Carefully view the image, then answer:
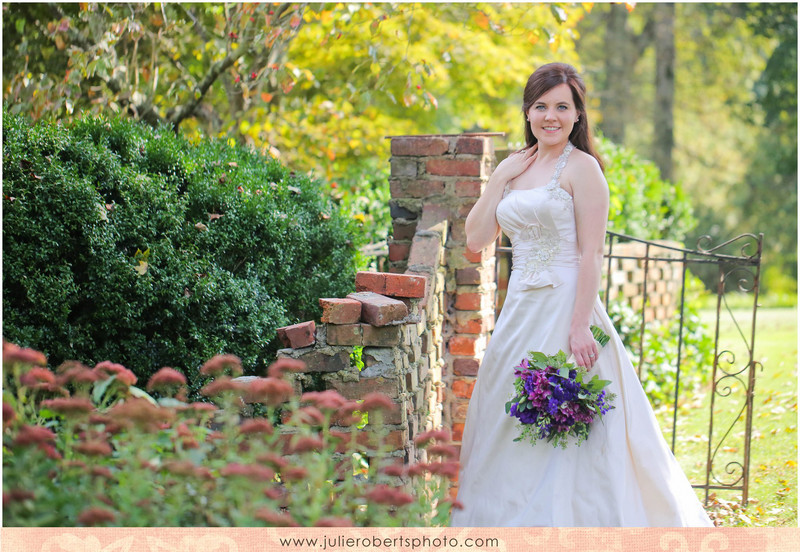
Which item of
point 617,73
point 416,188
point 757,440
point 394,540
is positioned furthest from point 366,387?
point 617,73

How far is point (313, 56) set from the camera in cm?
884

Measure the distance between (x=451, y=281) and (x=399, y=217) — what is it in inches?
17.6

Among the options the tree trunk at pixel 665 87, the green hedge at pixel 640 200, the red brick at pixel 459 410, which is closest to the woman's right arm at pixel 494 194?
the red brick at pixel 459 410

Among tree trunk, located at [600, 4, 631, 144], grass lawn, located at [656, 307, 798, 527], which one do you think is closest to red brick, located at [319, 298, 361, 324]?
grass lawn, located at [656, 307, 798, 527]

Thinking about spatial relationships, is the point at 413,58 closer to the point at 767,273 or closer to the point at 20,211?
the point at 20,211

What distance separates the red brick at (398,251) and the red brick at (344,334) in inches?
53.7

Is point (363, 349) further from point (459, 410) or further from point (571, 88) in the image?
point (459, 410)

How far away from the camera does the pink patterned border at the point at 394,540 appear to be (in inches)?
69.1

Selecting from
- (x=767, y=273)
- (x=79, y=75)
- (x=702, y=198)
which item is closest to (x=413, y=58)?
(x=79, y=75)

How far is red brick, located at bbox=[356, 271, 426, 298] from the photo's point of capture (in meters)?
2.95

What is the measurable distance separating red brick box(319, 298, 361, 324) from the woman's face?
1.04 metres

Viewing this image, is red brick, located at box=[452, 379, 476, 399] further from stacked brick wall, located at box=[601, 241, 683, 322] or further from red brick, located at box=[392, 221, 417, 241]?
stacked brick wall, located at box=[601, 241, 683, 322]

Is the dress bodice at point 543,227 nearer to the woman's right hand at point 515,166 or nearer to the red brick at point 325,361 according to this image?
the woman's right hand at point 515,166

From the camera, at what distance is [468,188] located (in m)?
3.89
